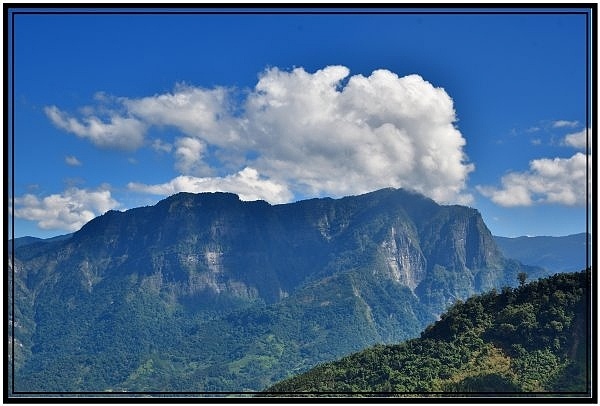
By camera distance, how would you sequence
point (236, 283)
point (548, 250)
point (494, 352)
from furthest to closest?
1. point (548, 250)
2. point (236, 283)
3. point (494, 352)

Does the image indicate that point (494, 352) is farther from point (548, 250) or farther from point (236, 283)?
point (548, 250)

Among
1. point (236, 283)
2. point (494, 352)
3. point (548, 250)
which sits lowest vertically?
point (494, 352)

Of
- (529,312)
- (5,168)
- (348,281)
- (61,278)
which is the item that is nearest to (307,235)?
(348,281)

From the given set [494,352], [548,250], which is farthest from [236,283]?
[494,352]

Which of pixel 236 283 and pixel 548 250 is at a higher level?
pixel 548 250

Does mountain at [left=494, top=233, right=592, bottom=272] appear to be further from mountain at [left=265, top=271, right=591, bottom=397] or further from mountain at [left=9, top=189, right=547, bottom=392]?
mountain at [left=265, top=271, right=591, bottom=397]

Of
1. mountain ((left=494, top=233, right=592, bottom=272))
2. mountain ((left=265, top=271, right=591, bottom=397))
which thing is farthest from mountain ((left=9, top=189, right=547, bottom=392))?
mountain ((left=265, top=271, right=591, bottom=397))

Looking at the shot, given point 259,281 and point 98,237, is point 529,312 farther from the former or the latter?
point 98,237
